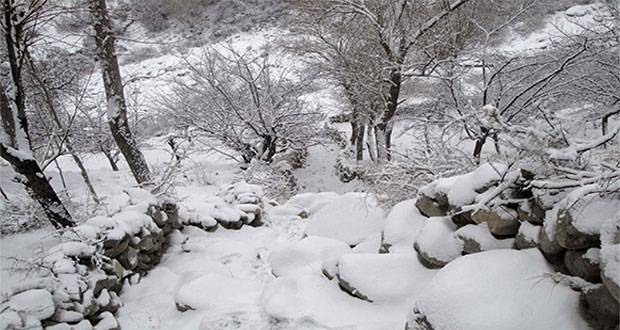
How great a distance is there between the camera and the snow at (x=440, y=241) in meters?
2.54

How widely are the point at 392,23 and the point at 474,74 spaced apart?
3.35m

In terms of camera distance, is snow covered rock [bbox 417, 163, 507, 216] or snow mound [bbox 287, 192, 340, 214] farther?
A: snow mound [bbox 287, 192, 340, 214]

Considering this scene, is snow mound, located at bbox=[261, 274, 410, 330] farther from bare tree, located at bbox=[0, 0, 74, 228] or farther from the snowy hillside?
bare tree, located at bbox=[0, 0, 74, 228]

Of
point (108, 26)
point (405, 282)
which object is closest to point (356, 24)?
point (108, 26)

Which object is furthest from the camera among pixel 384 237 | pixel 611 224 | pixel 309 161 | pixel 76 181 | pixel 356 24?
pixel 309 161

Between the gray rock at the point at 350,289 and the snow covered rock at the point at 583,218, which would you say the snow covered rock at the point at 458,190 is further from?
the gray rock at the point at 350,289

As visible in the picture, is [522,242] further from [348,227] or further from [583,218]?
[348,227]

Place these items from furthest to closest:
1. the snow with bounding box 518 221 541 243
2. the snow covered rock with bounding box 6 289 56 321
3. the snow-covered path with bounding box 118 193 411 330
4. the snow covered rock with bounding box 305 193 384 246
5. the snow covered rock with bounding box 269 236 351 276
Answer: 1. the snow covered rock with bounding box 305 193 384 246
2. the snow covered rock with bounding box 269 236 351 276
3. the snow-covered path with bounding box 118 193 411 330
4. the snow covered rock with bounding box 6 289 56 321
5. the snow with bounding box 518 221 541 243

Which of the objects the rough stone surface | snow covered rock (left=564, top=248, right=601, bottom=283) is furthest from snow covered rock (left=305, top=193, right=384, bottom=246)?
snow covered rock (left=564, top=248, right=601, bottom=283)

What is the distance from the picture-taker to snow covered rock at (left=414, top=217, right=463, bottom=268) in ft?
8.34

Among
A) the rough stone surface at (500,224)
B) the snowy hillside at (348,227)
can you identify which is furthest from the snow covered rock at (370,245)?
the rough stone surface at (500,224)

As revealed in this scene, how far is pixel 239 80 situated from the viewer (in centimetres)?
1145

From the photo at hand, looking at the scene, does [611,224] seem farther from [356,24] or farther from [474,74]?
[356,24]

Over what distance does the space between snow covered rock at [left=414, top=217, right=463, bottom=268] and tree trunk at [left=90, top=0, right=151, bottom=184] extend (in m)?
3.84
